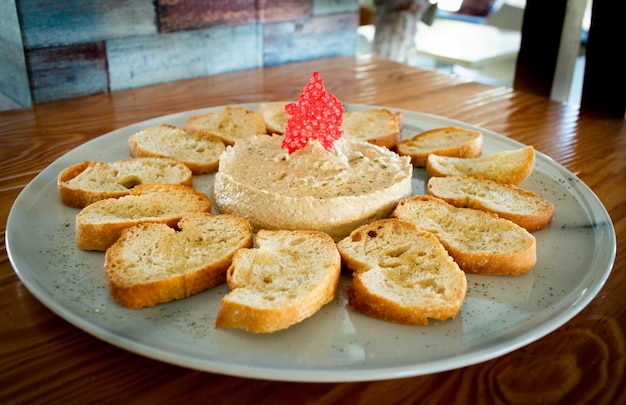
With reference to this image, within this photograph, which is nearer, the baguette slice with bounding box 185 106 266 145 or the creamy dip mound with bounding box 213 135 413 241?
the creamy dip mound with bounding box 213 135 413 241

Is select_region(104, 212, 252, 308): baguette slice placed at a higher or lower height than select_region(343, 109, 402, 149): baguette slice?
lower

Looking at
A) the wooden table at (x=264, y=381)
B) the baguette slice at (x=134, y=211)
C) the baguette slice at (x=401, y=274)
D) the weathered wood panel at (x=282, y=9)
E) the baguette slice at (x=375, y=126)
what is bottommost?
the wooden table at (x=264, y=381)

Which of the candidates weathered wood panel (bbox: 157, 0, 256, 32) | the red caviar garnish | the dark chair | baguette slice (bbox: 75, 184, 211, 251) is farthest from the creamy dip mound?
the dark chair

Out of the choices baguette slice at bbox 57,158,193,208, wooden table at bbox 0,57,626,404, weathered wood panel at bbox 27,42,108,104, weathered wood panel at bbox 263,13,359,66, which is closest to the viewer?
wooden table at bbox 0,57,626,404

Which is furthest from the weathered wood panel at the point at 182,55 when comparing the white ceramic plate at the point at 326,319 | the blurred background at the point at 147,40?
the white ceramic plate at the point at 326,319

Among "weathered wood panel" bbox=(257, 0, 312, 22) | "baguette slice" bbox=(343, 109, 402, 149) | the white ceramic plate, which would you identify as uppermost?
"weathered wood panel" bbox=(257, 0, 312, 22)

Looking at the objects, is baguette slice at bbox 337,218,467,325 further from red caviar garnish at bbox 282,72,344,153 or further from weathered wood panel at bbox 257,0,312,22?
weathered wood panel at bbox 257,0,312,22

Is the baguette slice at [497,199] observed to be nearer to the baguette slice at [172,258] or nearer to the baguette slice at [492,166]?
the baguette slice at [492,166]

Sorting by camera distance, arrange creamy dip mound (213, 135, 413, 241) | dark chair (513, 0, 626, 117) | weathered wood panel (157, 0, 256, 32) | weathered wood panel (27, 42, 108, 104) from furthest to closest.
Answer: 1. weathered wood panel (157, 0, 256, 32)
2. dark chair (513, 0, 626, 117)
3. weathered wood panel (27, 42, 108, 104)
4. creamy dip mound (213, 135, 413, 241)
